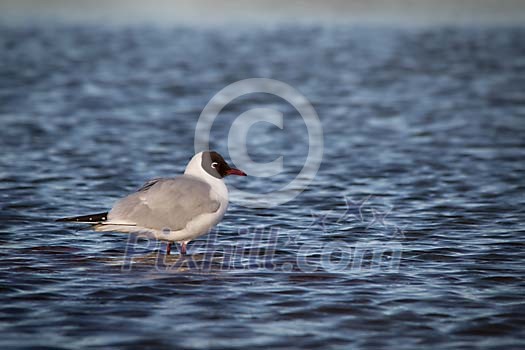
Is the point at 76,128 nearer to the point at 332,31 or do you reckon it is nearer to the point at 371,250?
the point at 371,250

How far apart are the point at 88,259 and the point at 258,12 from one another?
115 feet

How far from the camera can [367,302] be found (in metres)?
7.05

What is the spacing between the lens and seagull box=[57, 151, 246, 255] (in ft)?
26.9

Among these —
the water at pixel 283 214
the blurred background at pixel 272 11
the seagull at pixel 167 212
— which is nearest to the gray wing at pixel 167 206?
the seagull at pixel 167 212

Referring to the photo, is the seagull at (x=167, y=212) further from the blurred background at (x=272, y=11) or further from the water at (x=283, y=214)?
the blurred background at (x=272, y=11)

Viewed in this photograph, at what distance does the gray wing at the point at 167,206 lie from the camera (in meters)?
8.20

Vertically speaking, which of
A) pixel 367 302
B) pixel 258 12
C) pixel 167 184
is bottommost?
pixel 367 302

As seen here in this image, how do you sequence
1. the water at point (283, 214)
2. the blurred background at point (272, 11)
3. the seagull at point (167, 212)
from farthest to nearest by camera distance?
the blurred background at point (272, 11) → the seagull at point (167, 212) → the water at point (283, 214)

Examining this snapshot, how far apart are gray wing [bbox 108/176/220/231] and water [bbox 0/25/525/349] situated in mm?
400

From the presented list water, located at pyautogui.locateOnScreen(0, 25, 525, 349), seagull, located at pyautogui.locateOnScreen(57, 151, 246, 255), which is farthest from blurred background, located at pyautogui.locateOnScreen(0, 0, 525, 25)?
seagull, located at pyautogui.locateOnScreen(57, 151, 246, 255)

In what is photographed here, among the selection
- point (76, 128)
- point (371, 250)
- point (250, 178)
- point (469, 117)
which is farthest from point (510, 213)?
point (76, 128)

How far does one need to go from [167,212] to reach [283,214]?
94.1 inches

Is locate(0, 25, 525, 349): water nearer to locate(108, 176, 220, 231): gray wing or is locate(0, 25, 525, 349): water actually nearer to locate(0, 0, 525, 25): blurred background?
locate(108, 176, 220, 231): gray wing

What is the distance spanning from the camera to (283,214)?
10328 mm
